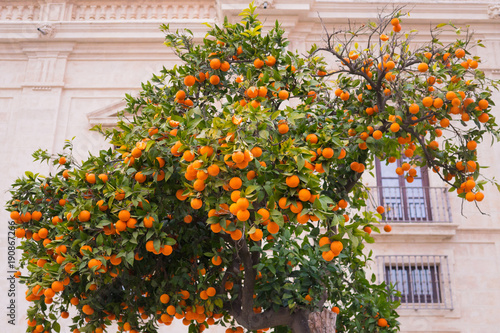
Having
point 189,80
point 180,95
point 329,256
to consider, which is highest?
point 189,80

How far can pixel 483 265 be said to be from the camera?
866cm

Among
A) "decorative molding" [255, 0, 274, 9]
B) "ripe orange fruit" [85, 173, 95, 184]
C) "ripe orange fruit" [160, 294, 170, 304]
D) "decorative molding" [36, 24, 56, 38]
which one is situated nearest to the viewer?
"ripe orange fruit" [85, 173, 95, 184]

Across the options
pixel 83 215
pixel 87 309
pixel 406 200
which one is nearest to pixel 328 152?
pixel 83 215

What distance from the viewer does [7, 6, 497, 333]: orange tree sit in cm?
287

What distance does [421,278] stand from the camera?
28.3 feet

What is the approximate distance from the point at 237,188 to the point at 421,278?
6.89 m

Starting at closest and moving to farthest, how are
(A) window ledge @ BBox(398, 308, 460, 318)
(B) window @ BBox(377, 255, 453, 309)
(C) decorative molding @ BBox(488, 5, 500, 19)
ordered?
(A) window ledge @ BBox(398, 308, 460, 318) < (B) window @ BBox(377, 255, 453, 309) < (C) decorative molding @ BBox(488, 5, 500, 19)

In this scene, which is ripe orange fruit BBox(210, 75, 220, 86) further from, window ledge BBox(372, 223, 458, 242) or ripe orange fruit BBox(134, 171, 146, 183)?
window ledge BBox(372, 223, 458, 242)

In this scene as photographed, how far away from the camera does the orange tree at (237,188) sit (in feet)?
9.40

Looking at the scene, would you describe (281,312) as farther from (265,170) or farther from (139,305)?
(265,170)

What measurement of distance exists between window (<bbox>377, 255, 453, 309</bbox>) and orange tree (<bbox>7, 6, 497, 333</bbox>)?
448 cm

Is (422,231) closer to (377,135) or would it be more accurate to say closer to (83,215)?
(377,135)

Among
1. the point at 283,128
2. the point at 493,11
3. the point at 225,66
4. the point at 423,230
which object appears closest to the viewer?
the point at 283,128

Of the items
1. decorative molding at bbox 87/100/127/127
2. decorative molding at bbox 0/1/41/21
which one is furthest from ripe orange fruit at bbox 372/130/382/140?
decorative molding at bbox 0/1/41/21
